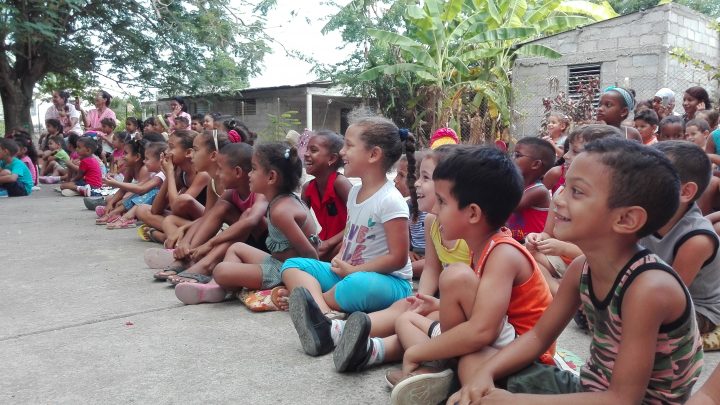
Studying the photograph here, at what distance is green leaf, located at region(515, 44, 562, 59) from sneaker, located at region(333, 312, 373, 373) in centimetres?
986

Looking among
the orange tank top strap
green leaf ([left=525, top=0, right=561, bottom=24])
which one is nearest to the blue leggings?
the orange tank top strap

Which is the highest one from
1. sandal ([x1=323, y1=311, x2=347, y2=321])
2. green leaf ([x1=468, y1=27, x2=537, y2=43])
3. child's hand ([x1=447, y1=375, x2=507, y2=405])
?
green leaf ([x1=468, y1=27, x2=537, y2=43])

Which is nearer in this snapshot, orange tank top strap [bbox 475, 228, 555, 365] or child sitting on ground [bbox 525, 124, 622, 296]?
orange tank top strap [bbox 475, 228, 555, 365]

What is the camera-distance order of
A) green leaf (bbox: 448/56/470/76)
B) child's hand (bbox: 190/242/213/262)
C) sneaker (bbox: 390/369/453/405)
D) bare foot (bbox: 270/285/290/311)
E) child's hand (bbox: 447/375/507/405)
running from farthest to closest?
1. green leaf (bbox: 448/56/470/76)
2. child's hand (bbox: 190/242/213/262)
3. bare foot (bbox: 270/285/290/311)
4. sneaker (bbox: 390/369/453/405)
5. child's hand (bbox: 447/375/507/405)

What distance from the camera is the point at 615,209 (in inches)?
67.7

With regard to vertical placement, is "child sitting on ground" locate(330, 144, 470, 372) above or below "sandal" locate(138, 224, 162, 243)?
above

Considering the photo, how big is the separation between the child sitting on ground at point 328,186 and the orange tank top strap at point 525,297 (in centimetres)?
188

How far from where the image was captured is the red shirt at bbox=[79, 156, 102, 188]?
926 cm

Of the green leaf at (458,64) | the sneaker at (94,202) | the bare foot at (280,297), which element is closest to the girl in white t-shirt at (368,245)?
the bare foot at (280,297)

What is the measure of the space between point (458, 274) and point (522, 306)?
316 mm

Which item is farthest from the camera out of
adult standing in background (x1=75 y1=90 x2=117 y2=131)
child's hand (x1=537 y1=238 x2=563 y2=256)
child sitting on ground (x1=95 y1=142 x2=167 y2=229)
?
adult standing in background (x1=75 y1=90 x2=117 y2=131)

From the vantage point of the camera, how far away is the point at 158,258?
4.59 metres

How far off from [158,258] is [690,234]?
353 cm

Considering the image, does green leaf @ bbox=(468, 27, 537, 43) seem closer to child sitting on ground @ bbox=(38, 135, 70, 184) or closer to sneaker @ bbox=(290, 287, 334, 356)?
child sitting on ground @ bbox=(38, 135, 70, 184)
